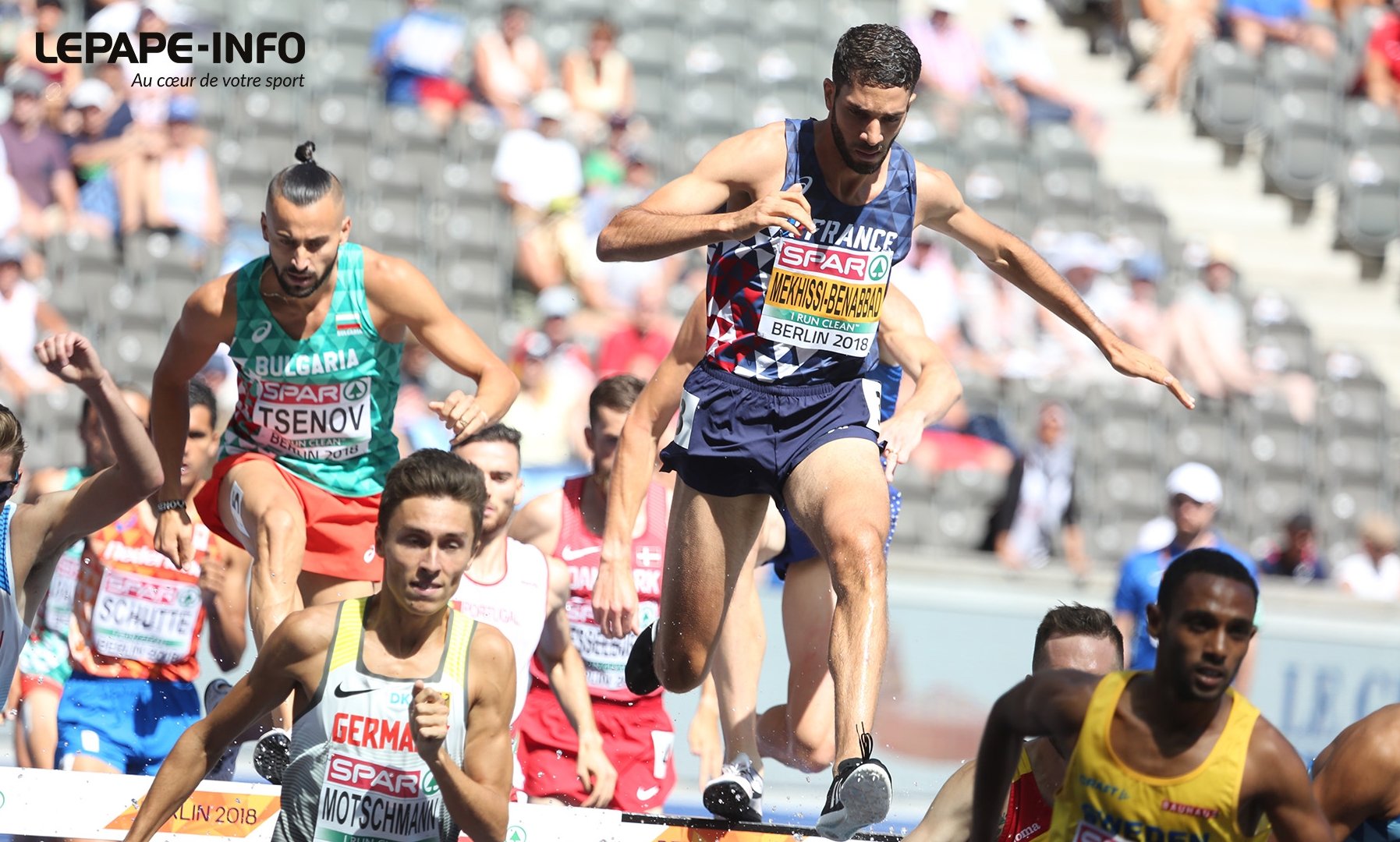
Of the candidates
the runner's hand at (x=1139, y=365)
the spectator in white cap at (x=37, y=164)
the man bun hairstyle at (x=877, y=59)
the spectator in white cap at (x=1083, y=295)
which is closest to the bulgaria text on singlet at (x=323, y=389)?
the man bun hairstyle at (x=877, y=59)

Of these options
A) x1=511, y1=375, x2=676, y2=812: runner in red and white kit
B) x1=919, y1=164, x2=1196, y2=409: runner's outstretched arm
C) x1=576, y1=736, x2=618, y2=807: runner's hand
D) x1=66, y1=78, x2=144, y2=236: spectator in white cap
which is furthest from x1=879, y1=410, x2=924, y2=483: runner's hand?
x1=66, y1=78, x2=144, y2=236: spectator in white cap

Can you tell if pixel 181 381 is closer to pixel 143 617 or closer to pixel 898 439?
pixel 143 617

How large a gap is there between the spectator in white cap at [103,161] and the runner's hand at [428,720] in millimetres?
8610

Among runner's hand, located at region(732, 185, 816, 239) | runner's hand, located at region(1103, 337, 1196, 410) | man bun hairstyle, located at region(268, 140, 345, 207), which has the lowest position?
runner's hand, located at region(1103, 337, 1196, 410)

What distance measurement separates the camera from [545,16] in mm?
14383

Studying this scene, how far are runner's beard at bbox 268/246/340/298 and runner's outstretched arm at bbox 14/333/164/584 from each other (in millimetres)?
766

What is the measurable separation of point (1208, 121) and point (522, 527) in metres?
11.0

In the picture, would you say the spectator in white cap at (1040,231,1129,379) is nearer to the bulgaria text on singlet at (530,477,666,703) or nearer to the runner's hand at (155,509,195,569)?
the bulgaria text on singlet at (530,477,666,703)

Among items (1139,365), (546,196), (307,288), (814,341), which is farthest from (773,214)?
(546,196)

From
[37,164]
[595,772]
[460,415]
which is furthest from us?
[37,164]

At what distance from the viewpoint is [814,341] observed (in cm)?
571

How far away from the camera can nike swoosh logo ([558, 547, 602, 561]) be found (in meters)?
7.50

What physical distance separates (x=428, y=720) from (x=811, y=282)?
2.16 meters

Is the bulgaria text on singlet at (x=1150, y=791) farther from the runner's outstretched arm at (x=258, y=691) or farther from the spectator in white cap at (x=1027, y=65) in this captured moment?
the spectator in white cap at (x=1027, y=65)
